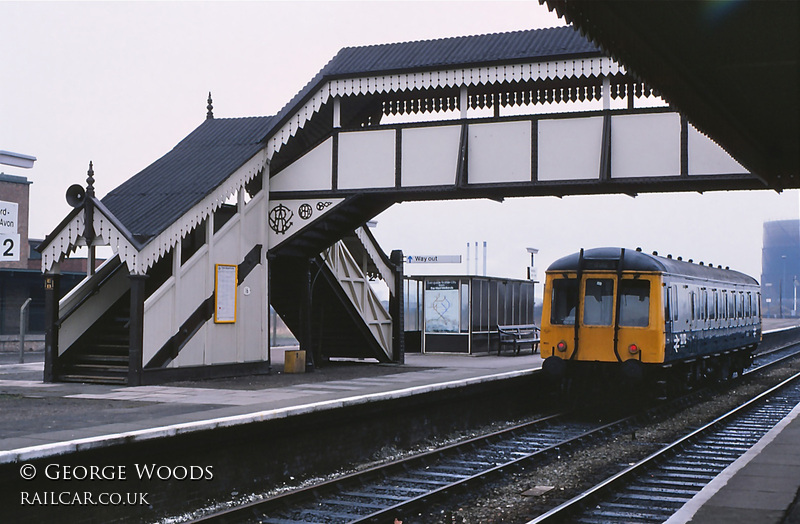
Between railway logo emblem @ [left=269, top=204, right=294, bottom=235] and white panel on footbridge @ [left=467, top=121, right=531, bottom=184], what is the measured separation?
3.90 metres

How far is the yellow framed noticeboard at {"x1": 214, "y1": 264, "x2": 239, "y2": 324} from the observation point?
16.8 m

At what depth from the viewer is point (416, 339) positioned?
27.1m

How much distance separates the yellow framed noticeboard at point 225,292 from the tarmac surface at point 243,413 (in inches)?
49.4

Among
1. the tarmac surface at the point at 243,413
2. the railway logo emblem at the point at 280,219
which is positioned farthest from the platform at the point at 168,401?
the railway logo emblem at the point at 280,219

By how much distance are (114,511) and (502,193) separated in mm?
10915

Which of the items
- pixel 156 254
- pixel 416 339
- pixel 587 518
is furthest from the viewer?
pixel 416 339

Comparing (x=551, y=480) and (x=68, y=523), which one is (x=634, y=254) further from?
(x=68, y=523)

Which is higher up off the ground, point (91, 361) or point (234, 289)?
point (234, 289)

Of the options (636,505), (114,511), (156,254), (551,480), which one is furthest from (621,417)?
(114,511)

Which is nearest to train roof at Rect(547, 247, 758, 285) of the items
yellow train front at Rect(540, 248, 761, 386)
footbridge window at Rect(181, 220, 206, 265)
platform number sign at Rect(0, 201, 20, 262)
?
yellow train front at Rect(540, 248, 761, 386)

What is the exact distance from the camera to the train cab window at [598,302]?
53.4 feet

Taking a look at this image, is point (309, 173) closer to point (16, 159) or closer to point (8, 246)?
point (16, 159)

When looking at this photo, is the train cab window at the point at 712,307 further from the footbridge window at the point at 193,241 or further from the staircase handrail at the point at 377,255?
the footbridge window at the point at 193,241

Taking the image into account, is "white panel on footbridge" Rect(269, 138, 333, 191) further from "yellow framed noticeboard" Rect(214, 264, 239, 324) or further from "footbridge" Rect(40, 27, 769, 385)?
"yellow framed noticeboard" Rect(214, 264, 239, 324)
